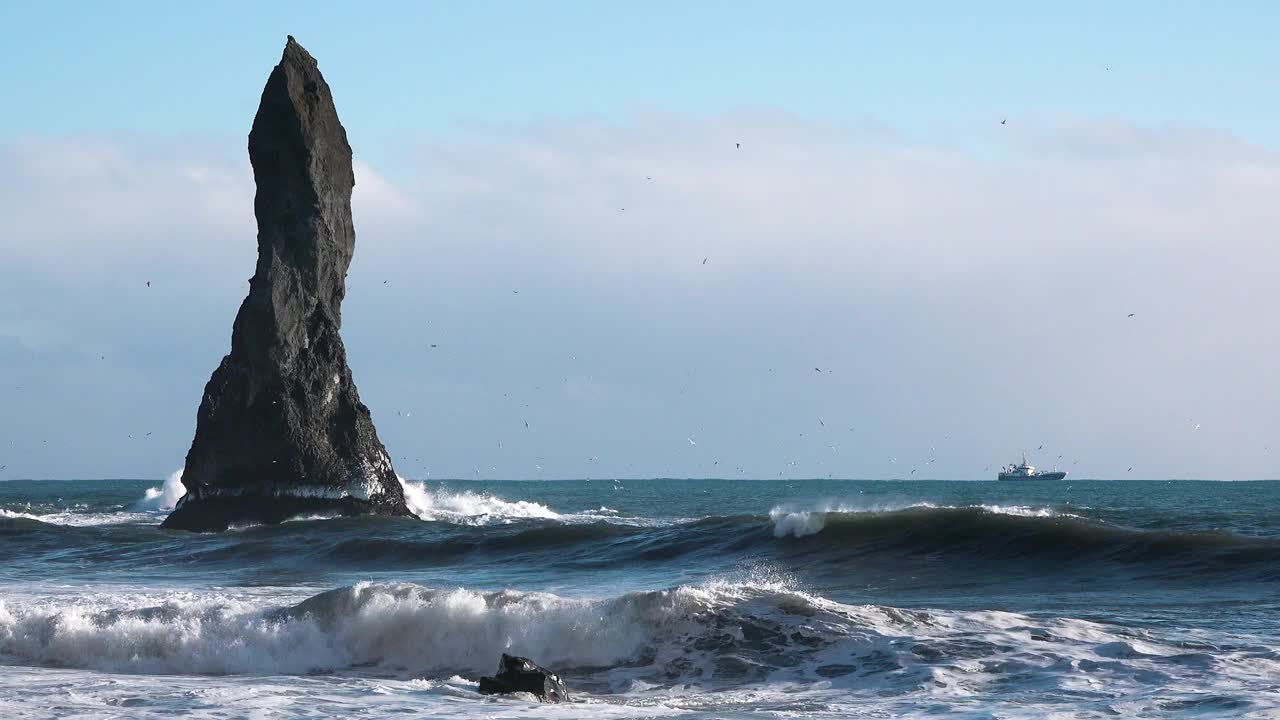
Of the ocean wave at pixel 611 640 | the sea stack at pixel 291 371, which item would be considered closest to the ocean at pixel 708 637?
the ocean wave at pixel 611 640

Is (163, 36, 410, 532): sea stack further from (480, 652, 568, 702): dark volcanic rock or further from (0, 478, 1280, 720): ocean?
(480, 652, 568, 702): dark volcanic rock

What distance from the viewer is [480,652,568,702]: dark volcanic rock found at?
12.6 m

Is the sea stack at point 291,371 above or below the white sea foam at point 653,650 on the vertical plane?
above

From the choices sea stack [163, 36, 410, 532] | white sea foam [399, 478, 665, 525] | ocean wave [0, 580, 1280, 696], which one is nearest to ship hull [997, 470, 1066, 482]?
white sea foam [399, 478, 665, 525]

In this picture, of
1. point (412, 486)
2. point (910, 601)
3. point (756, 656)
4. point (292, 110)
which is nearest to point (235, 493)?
point (292, 110)

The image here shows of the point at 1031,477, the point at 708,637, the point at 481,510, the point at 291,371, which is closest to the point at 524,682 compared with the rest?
the point at 708,637

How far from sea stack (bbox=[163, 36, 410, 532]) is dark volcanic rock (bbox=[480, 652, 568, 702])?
1115 inches

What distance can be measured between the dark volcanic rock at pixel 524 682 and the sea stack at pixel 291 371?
28.3 metres

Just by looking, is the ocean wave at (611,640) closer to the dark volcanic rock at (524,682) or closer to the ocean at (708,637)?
the ocean at (708,637)

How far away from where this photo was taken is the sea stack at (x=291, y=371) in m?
40.3

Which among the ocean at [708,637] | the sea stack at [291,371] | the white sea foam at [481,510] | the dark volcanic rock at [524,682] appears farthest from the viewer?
the white sea foam at [481,510]

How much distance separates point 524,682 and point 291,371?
29.6m

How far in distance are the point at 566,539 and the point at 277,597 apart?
37.1ft

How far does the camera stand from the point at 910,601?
19.6 m
